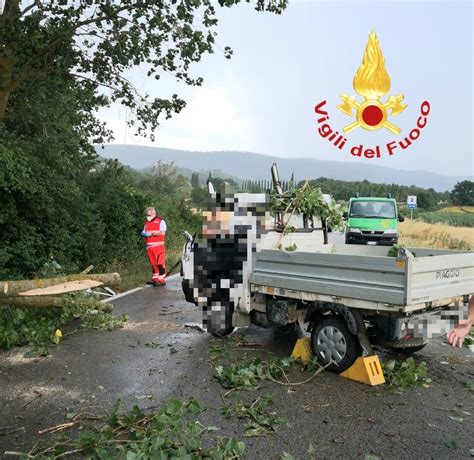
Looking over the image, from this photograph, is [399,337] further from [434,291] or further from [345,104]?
[345,104]

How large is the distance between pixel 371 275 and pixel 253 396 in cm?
165

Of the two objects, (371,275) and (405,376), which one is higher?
(371,275)

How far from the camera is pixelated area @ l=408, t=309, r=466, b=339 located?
5.23m

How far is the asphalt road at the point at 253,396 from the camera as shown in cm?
407

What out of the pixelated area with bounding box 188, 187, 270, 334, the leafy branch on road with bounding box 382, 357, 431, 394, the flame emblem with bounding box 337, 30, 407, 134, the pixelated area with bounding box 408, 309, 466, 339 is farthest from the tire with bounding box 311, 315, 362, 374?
the flame emblem with bounding box 337, 30, 407, 134

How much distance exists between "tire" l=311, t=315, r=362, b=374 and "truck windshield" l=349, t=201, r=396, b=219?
57.5 ft

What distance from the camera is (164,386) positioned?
5379 mm

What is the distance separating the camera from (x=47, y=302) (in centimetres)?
757

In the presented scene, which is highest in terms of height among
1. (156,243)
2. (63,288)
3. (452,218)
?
(156,243)

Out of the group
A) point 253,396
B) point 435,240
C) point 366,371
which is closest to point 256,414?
point 253,396

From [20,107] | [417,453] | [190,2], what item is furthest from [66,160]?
[417,453]

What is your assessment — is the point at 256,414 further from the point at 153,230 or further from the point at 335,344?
the point at 153,230

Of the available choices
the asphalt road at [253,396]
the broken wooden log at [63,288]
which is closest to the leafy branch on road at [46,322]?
the asphalt road at [253,396]

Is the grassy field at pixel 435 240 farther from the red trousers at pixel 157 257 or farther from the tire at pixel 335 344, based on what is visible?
the tire at pixel 335 344
